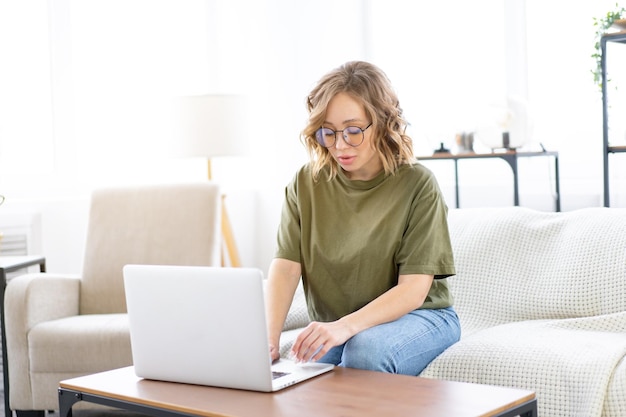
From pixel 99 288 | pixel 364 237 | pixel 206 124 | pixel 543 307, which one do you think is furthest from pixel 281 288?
pixel 206 124

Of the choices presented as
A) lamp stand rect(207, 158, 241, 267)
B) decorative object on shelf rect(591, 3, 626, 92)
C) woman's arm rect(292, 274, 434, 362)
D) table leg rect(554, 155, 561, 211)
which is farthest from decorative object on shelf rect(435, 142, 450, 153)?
woman's arm rect(292, 274, 434, 362)

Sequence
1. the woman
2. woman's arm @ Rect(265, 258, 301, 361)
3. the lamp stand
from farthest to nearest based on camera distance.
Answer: the lamp stand
woman's arm @ Rect(265, 258, 301, 361)
the woman

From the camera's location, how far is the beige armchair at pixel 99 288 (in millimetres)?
3084

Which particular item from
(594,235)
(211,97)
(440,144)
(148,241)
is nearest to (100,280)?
(148,241)

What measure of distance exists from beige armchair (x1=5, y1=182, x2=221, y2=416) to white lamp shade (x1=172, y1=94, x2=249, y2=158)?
625 mm

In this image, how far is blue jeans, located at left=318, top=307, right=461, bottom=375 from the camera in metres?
2.01

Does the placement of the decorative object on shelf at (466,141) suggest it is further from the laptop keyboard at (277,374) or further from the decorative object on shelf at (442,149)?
the laptop keyboard at (277,374)

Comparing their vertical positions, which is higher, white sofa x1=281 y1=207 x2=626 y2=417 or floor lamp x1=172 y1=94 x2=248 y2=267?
floor lamp x1=172 y1=94 x2=248 y2=267

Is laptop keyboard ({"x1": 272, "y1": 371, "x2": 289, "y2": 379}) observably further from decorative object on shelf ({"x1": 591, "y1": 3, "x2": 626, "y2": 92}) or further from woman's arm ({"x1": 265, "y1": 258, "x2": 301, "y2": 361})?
decorative object on shelf ({"x1": 591, "y1": 3, "x2": 626, "y2": 92})

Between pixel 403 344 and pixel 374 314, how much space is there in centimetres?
10

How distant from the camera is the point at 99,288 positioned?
3541 mm

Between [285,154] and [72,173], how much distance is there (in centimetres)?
120

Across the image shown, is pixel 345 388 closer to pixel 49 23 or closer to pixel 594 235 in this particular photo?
pixel 594 235

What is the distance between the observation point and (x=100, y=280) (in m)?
3.55
